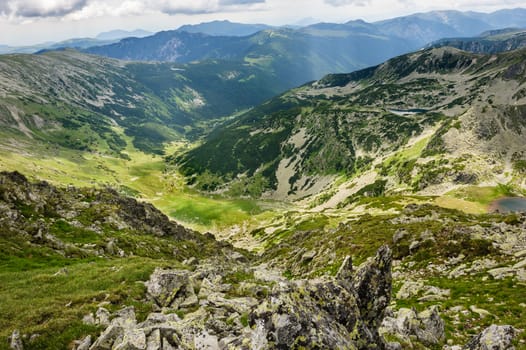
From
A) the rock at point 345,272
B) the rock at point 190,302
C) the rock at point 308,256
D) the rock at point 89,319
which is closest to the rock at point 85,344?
the rock at point 89,319

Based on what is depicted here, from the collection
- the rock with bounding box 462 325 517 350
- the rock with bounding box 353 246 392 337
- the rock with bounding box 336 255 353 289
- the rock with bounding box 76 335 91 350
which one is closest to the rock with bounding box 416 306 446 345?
the rock with bounding box 462 325 517 350

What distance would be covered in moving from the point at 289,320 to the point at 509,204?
174859 millimetres

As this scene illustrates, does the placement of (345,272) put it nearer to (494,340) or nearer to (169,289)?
(494,340)

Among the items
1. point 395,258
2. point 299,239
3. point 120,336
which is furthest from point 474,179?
point 120,336

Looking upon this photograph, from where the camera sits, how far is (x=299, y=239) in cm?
11044

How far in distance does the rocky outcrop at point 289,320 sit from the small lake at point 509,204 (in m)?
150

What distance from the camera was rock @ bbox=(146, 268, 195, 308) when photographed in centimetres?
3098

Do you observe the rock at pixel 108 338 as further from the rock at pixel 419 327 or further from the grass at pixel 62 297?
the rock at pixel 419 327

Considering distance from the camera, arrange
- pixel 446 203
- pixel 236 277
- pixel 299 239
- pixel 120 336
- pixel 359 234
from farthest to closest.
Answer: pixel 446 203
pixel 299 239
pixel 359 234
pixel 236 277
pixel 120 336

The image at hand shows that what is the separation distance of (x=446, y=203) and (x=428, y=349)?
12977 cm

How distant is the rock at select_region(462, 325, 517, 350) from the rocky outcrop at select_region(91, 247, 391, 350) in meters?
5.37

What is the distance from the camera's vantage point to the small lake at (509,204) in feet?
468

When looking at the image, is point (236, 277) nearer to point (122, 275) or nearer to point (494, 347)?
point (122, 275)

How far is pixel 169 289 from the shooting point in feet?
106
